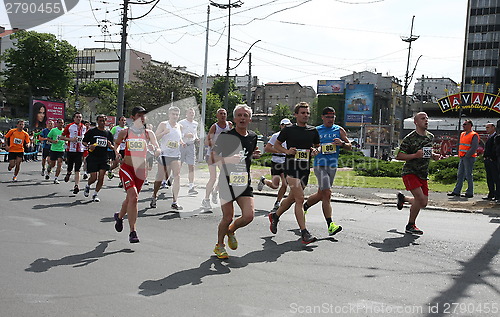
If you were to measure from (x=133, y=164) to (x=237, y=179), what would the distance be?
176 cm

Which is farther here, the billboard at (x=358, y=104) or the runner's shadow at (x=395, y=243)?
the billboard at (x=358, y=104)

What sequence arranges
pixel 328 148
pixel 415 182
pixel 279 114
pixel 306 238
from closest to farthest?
pixel 306 238, pixel 328 148, pixel 415 182, pixel 279 114

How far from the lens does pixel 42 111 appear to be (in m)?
34.6

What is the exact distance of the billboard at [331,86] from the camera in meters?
90.2

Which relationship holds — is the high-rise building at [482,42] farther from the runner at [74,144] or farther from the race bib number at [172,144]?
the race bib number at [172,144]

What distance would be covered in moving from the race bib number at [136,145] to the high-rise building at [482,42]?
8838cm

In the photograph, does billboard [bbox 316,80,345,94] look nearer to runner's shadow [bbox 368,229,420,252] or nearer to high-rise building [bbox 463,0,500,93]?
high-rise building [bbox 463,0,500,93]

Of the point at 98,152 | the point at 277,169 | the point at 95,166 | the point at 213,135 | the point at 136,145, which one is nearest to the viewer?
the point at 136,145

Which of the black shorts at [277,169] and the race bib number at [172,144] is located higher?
the race bib number at [172,144]

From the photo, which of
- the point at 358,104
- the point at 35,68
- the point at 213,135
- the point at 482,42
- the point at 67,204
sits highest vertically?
the point at 482,42

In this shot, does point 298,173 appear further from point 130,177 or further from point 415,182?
point 130,177

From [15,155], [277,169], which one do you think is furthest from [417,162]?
[15,155]

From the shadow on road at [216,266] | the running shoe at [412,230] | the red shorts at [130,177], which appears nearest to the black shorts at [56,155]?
the red shorts at [130,177]

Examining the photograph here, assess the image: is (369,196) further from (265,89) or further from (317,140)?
(265,89)
